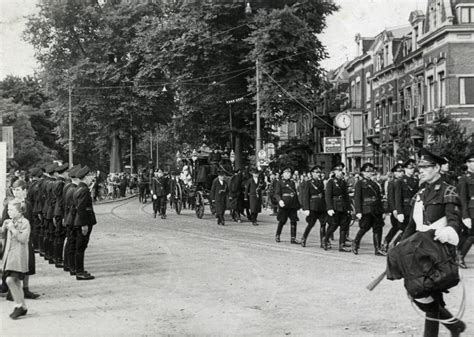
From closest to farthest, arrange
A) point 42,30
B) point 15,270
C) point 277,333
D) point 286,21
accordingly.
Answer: point 277,333 < point 15,270 < point 286,21 < point 42,30

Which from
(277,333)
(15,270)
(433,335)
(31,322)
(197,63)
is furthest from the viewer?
Answer: (197,63)

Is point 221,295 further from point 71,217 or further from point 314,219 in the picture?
point 314,219

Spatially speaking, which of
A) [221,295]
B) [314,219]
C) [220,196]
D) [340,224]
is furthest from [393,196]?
[220,196]

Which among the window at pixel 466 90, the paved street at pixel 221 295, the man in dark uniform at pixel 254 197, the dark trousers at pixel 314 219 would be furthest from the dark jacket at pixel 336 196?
the window at pixel 466 90

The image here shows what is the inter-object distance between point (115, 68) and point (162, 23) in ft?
24.1

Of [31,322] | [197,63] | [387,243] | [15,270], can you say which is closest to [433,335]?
[31,322]

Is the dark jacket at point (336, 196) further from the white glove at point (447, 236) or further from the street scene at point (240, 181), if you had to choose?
the white glove at point (447, 236)

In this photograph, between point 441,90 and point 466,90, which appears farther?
point 441,90

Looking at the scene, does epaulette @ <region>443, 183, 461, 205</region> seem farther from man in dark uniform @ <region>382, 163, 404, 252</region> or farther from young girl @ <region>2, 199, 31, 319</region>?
man in dark uniform @ <region>382, 163, 404, 252</region>

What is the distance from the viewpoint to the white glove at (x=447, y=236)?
19.7 ft

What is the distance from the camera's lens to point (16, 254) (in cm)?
823

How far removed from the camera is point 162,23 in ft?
121

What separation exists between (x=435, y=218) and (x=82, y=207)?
20.8 ft

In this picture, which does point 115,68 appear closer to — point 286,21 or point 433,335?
point 286,21
